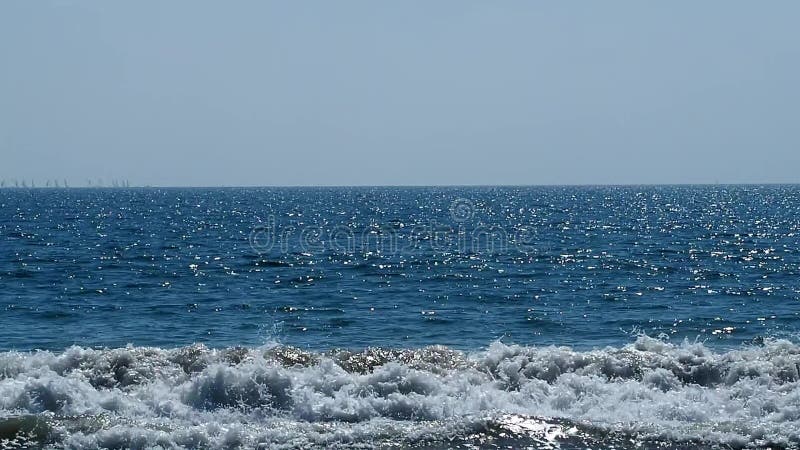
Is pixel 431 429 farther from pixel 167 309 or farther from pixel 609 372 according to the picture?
pixel 167 309

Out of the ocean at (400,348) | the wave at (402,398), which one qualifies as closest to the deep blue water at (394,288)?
the ocean at (400,348)

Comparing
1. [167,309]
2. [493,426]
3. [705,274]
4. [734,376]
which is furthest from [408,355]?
[705,274]

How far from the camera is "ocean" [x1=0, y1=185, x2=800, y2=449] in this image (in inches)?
626

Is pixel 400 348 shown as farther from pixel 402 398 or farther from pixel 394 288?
pixel 394 288

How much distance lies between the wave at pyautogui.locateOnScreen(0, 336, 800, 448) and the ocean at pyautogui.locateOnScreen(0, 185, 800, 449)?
50 millimetres

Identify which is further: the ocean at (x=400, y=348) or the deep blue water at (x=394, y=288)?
the deep blue water at (x=394, y=288)

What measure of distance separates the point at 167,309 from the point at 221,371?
12.9 m

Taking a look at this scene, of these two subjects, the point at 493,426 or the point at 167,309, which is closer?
the point at 493,426

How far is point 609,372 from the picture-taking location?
64.4 ft

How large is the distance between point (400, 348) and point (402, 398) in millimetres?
6095

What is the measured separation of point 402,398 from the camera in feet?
57.0

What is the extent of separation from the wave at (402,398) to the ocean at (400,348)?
50mm

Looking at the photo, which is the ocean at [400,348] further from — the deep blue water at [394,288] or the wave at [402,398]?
the deep blue water at [394,288]

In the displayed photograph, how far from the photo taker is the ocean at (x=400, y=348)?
1590 centimetres
